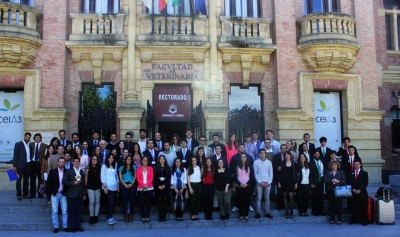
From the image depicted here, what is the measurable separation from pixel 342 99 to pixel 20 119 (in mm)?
12442

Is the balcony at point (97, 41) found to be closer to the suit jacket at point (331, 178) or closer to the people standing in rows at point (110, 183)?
the people standing in rows at point (110, 183)

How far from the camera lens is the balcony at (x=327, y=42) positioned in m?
15.0

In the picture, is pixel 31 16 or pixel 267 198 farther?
pixel 31 16

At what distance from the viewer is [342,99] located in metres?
16.0

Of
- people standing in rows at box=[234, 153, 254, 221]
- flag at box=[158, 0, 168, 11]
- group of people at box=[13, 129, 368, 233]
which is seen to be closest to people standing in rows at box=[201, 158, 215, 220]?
group of people at box=[13, 129, 368, 233]

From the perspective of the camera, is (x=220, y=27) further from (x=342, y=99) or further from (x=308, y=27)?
(x=342, y=99)

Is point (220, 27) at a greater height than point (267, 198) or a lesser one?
greater

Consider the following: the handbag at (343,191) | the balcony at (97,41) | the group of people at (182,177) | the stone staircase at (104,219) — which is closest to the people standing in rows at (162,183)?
the group of people at (182,177)

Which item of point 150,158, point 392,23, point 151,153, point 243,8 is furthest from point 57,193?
point 392,23

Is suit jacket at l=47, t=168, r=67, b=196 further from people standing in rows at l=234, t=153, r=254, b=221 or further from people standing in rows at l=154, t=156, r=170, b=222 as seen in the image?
people standing in rows at l=234, t=153, r=254, b=221

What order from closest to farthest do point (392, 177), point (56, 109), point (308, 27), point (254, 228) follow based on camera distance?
point (254, 228) → point (392, 177) → point (56, 109) → point (308, 27)

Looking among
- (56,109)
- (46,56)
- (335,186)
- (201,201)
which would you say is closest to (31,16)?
(46,56)

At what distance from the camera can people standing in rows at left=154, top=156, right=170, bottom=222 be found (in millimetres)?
10594

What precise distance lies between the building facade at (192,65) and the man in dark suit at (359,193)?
4240 millimetres
